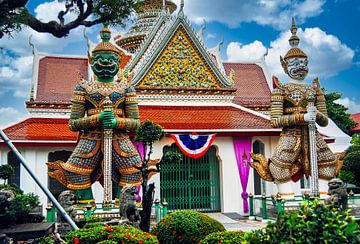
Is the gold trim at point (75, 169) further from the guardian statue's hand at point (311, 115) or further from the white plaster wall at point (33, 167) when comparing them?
the guardian statue's hand at point (311, 115)

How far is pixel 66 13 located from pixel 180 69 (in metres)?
7.95

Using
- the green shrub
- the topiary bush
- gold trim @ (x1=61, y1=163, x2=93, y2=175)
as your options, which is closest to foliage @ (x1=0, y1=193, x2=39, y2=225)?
the topiary bush

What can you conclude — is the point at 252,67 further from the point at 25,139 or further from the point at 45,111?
the point at 25,139

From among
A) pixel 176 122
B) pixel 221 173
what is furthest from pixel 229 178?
pixel 176 122

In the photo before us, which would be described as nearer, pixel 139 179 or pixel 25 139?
pixel 139 179

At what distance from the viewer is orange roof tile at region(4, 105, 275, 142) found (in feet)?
42.1

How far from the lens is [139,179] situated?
9758mm

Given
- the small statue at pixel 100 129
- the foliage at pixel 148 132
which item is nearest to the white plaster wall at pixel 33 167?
the small statue at pixel 100 129

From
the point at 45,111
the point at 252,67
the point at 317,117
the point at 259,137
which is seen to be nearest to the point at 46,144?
the point at 45,111

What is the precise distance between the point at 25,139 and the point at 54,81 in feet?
12.9

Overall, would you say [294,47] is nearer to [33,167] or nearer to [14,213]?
[14,213]

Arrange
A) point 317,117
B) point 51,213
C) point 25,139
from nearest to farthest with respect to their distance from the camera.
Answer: point 51,213 < point 317,117 < point 25,139

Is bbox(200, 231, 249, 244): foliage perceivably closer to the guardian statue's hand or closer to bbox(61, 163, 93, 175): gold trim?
bbox(61, 163, 93, 175): gold trim

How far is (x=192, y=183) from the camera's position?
13.3m
